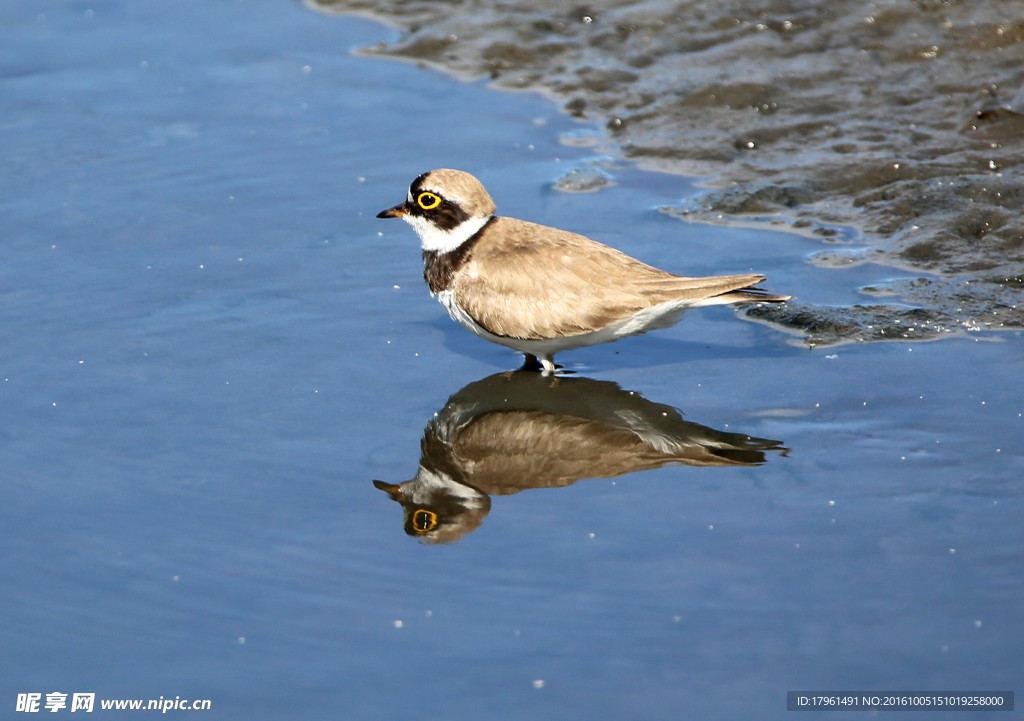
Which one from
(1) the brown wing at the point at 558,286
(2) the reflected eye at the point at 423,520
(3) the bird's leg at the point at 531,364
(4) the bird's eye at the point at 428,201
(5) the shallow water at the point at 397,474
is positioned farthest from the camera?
(3) the bird's leg at the point at 531,364

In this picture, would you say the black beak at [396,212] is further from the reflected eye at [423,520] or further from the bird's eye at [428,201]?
the reflected eye at [423,520]

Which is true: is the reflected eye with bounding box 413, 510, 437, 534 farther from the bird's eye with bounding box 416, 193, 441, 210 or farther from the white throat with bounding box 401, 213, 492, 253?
Answer: the bird's eye with bounding box 416, 193, 441, 210

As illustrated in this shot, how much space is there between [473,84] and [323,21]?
2468 mm

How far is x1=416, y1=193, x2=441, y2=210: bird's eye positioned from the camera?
7305 mm

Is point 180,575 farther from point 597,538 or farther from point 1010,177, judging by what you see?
point 1010,177

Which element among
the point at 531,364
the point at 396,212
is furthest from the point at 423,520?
the point at 396,212

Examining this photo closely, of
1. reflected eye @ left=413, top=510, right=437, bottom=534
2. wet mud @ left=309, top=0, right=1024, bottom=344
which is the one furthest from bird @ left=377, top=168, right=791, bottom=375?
reflected eye @ left=413, top=510, right=437, bottom=534

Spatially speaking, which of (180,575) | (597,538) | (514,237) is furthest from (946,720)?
(514,237)

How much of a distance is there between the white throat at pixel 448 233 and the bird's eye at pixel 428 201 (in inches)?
3.8

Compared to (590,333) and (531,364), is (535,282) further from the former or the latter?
(531,364)

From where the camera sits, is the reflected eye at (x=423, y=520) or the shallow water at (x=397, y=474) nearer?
the shallow water at (x=397, y=474)

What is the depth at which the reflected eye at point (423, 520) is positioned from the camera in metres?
5.57

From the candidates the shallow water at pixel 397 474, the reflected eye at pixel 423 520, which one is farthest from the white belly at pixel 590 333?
the reflected eye at pixel 423 520

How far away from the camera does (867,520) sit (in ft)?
18.0
